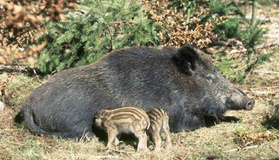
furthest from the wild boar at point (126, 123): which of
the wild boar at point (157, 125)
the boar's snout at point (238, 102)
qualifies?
the boar's snout at point (238, 102)

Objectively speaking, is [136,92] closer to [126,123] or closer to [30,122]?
[126,123]

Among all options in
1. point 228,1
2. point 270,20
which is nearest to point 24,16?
point 228,1

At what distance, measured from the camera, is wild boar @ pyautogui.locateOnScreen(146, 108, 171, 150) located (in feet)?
19.8

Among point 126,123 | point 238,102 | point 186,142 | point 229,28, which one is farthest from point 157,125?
point 229,28

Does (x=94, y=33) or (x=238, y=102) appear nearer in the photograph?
(x=238, y=102)

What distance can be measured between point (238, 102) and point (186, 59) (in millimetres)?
1017

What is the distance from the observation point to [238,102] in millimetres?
7164

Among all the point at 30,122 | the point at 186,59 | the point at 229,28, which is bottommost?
the point at 30,122

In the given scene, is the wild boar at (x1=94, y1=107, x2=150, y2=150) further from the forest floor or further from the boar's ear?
the boar's ear

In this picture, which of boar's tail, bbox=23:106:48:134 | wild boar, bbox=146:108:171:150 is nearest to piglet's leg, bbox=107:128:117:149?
wild boar, bbox=146:108:171:150

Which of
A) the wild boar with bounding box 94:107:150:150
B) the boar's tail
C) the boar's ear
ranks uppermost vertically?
the boar's ear

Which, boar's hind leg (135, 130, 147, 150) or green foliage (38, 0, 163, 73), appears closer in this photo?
boar's hind leg (135, 130, 147, 150)

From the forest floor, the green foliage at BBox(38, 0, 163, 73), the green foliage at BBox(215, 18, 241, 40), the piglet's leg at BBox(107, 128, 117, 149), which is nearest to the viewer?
the forest floor

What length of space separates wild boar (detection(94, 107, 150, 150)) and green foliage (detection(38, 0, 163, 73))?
2.52 metres
